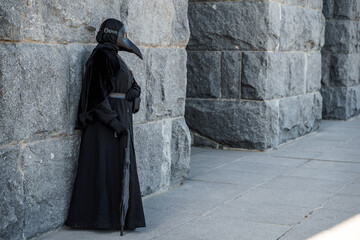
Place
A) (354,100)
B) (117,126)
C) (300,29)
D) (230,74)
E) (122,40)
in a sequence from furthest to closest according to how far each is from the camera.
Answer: (354,100) < (300,29) < (230,74) < (122,40) < (117,126)

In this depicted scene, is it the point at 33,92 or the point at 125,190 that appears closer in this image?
the point at 33,92

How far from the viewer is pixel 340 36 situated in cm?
1091

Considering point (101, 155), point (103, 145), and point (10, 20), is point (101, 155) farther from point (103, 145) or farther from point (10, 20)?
point (10, 20)

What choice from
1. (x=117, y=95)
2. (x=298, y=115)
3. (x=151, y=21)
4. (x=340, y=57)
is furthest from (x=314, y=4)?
(x=117, y=95)

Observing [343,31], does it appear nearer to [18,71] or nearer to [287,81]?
[287,81]

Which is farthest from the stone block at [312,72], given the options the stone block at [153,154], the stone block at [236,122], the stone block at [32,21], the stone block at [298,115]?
the stone block at [32,21]

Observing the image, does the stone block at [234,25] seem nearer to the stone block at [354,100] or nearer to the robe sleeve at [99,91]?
the robe sleeve at [99,91]

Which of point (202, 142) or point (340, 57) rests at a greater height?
point (340, 57)

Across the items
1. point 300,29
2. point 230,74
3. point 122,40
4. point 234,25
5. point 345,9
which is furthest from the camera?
point 345,9

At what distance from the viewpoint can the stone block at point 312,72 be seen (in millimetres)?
9195

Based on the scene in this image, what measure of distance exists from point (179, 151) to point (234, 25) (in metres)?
2.45

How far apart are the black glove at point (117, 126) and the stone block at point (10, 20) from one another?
0.85 meters

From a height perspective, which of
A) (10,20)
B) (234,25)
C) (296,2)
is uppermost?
(296,2)

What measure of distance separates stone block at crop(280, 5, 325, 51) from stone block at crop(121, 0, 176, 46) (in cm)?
257
